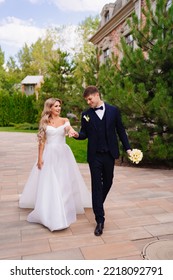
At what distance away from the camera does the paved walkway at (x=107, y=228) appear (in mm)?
3289

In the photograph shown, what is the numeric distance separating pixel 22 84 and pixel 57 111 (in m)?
48.2

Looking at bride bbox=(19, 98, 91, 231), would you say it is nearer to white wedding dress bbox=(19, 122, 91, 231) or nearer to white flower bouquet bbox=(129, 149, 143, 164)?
white wedding dress bbox=(19, 122, 91, 231)

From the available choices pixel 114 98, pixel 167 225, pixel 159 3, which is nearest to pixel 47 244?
pixel 167 225

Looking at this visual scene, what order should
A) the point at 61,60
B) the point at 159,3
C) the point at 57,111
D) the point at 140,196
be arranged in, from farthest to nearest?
the point at 61,60, the point at 159,3, the point at 140,196, the point at 57,111

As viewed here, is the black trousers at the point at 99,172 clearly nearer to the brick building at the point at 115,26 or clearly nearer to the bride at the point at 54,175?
the bride at the point at 54,175

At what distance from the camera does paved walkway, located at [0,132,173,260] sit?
3.29m

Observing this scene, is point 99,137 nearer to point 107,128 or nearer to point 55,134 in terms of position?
point 107,128

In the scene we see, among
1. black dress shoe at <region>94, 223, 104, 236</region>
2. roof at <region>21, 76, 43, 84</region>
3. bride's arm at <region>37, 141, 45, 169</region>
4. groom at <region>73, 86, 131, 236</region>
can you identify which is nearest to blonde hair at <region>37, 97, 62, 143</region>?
bride's arm at <region>37, 141, 45, 169</region>

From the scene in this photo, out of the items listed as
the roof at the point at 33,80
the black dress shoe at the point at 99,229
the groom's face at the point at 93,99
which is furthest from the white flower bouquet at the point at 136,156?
the roof at the point at 33,80

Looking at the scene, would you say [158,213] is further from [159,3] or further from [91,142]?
[159,3]

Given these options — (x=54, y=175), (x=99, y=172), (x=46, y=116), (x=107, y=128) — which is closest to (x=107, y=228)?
(x=99, y=172)

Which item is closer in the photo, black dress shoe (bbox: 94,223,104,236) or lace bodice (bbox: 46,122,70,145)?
black dress shoe (bbox: 94,223,104,236)

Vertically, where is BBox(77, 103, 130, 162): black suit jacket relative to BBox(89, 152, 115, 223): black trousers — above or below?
above
